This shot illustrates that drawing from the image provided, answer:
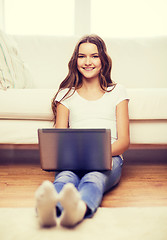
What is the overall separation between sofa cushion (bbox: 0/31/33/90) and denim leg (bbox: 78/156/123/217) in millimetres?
766

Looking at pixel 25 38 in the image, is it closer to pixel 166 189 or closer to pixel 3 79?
pixel 3 79

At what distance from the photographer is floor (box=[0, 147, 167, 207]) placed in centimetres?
102

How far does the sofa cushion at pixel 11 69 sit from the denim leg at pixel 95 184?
0.77 meters

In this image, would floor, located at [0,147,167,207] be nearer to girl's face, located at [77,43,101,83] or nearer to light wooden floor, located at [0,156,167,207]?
light wooden floor, located at [0,156,167,207]

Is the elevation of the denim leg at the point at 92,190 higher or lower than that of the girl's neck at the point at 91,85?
lower

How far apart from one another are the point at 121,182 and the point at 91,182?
0.40 m

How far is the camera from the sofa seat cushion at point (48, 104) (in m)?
1.39

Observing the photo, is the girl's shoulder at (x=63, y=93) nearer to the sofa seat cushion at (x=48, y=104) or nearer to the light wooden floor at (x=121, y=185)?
the sofa seat cushion at (x=48, y=104)

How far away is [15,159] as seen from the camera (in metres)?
1.80

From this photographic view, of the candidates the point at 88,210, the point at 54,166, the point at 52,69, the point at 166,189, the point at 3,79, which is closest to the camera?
the point at 88,210

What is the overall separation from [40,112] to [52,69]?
72 centimetres

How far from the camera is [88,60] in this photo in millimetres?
1278

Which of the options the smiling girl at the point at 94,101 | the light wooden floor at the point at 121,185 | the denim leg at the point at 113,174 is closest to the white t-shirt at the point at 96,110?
the smiling girl at the point at 94,101

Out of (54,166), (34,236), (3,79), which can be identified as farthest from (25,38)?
(34,236)
